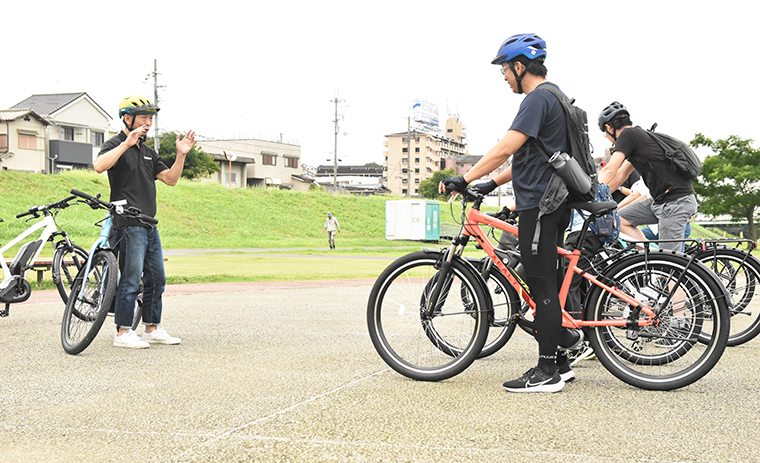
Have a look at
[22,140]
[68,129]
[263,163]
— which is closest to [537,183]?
[22,140]

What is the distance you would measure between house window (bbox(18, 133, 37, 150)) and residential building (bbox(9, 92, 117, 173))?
55 centimetres

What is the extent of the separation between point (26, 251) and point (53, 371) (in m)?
2.52

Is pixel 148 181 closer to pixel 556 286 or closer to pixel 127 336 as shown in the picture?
pixel 127 336

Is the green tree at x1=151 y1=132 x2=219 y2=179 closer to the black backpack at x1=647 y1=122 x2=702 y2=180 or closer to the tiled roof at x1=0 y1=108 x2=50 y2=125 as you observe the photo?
the tiled roof at x1=0 y1=108 x2=50 y2=125

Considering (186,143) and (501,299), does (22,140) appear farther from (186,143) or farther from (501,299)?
(501,299)

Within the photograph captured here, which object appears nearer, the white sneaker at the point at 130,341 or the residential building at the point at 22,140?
the white sneaker at the point at 130,341

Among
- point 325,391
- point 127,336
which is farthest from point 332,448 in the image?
point 127,336

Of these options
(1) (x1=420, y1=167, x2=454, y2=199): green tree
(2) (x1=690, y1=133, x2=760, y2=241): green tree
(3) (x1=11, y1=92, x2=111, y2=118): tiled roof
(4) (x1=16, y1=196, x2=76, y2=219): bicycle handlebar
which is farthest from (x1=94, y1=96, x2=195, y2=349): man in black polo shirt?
(1) (x1=420, y1=167, x2=454, y2=199): green tree

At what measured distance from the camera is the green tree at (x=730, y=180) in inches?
1660

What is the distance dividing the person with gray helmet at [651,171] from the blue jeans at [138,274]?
135 inches

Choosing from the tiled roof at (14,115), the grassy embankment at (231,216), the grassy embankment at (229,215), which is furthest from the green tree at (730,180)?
the tiled roof at (14,115)

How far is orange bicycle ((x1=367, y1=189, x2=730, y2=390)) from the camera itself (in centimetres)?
364

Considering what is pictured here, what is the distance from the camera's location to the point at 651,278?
374 cm

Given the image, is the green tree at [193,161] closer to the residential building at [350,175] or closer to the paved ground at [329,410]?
the residential building at [350,175]
